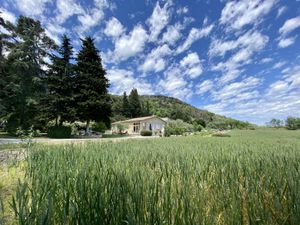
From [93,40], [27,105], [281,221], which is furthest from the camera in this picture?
[93,40]

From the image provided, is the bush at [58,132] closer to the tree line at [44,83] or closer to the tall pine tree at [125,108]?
the tree line at [44,83]

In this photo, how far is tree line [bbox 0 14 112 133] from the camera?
2419 cm

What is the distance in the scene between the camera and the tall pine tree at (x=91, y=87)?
2536 centimetres

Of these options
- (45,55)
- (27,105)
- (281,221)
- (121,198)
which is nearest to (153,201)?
(121,198)

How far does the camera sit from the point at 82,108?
25109 millimetres

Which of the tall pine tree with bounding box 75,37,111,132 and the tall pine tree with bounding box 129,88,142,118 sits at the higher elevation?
the tall pine tree with bounding box 129,88,142,118

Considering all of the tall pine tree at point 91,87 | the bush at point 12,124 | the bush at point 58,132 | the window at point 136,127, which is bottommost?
the bush at point 58,132

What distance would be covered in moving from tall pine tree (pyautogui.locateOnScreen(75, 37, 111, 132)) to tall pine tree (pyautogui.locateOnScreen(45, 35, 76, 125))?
3.05ft

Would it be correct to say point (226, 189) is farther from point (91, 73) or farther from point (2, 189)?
point (91, 73)

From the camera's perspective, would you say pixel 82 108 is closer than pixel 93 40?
Yes

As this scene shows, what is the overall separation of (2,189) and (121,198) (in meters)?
3.87

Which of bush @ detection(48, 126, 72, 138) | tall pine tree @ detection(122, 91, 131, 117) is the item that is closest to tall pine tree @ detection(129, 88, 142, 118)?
tall pine tree @ detection(122, 91, 131, 117)

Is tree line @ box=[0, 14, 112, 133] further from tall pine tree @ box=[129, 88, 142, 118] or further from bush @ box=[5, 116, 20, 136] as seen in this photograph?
tall pine tree @ box=[129, 88, 142, 118]

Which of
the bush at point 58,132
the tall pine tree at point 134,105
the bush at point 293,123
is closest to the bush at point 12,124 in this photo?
the bush at point 58,132
